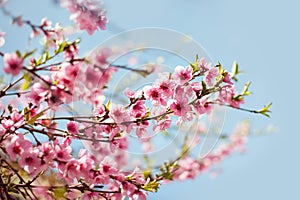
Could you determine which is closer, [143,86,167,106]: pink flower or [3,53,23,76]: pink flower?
[3,53,23,76]: pink flower

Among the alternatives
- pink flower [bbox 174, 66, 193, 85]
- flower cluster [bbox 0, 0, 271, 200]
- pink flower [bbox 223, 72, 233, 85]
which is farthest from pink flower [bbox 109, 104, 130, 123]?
pink flower [bbox 223, 72, 233, 85]

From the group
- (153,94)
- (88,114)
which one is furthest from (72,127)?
(153,94)

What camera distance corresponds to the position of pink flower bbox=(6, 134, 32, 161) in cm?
136

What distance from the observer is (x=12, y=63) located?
1182mm

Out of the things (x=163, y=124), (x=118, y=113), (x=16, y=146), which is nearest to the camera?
(x=16, y=146)

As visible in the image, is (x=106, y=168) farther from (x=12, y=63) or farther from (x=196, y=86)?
(x=12, y=63)

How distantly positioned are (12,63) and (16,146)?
1.12 feet

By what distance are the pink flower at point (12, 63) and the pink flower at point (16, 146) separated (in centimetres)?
30

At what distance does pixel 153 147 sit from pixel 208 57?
2.27ft

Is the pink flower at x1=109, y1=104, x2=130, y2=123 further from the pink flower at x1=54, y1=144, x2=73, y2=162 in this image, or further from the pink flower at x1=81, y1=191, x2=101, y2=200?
the pink flower at x1=81, y1=191, x2=101, y2=200

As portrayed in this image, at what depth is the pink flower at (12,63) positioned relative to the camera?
1175mm

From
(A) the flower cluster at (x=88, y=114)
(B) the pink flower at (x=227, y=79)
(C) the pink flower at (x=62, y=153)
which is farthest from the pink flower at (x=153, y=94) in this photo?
(C) the pink flower at (x=62, y=153)

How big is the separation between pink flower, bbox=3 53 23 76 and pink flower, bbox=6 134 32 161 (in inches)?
11.9

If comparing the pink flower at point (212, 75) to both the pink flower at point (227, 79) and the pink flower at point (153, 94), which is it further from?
the pink flower at point (153, 94)
